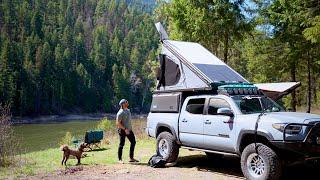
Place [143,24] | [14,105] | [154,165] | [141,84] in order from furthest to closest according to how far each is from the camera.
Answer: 1. [143,24]
2. [141,84]
3. [14,105]
4. [154,165]

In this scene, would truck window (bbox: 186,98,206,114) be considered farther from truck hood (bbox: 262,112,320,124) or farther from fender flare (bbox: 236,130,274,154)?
truck hood (bbox: 262,112,320,124)

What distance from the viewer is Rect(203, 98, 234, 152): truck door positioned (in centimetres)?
1029

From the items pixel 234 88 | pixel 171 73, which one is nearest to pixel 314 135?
pixel 234 88

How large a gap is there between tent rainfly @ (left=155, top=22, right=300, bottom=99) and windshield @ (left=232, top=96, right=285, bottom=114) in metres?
1.09

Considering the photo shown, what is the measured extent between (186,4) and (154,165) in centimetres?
1367

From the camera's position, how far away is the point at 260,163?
9.44 metres

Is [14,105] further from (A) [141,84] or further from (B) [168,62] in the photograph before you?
(B) [168,62]

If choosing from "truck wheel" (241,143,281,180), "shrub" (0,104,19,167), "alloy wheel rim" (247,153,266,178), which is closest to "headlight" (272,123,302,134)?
"truck wheel" (241,143,281,180)

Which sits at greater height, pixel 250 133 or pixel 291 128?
pixel 291 128

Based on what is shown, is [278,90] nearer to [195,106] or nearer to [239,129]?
[195,106]

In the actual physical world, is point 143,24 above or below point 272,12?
above

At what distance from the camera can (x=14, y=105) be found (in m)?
89.6

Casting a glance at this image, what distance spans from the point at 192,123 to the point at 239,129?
6.05ft

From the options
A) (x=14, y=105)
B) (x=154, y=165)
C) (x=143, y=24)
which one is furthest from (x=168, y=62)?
(x=143, y=24)
